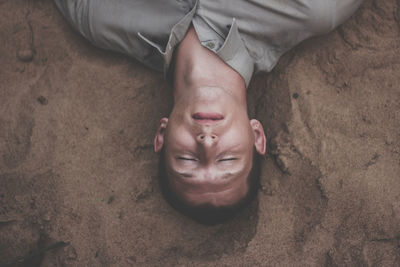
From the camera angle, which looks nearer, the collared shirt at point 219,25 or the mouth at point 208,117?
the mouth at point 208,117

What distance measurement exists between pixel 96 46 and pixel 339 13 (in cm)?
177

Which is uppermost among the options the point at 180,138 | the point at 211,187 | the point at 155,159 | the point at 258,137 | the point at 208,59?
the point at 208,59

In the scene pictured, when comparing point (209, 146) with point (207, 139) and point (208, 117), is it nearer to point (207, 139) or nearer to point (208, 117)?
point (207, 139)

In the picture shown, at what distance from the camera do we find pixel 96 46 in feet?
8.98

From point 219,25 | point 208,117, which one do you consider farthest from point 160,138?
point 219,25

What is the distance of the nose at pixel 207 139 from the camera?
1873 millimetres

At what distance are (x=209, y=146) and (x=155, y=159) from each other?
2.57 ft

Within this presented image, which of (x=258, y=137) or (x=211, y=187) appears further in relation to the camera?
(x=258, y=137)

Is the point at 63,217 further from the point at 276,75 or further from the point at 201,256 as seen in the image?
the point at 276,75

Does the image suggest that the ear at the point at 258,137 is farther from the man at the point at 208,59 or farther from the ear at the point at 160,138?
the ear at the point at 160,138

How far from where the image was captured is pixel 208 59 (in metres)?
2.23

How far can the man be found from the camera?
199cm

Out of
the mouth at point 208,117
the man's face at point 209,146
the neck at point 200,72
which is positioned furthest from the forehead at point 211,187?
the neck at point 200,72

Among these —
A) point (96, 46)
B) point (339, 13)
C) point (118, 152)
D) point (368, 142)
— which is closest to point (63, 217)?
point (118, 152)
